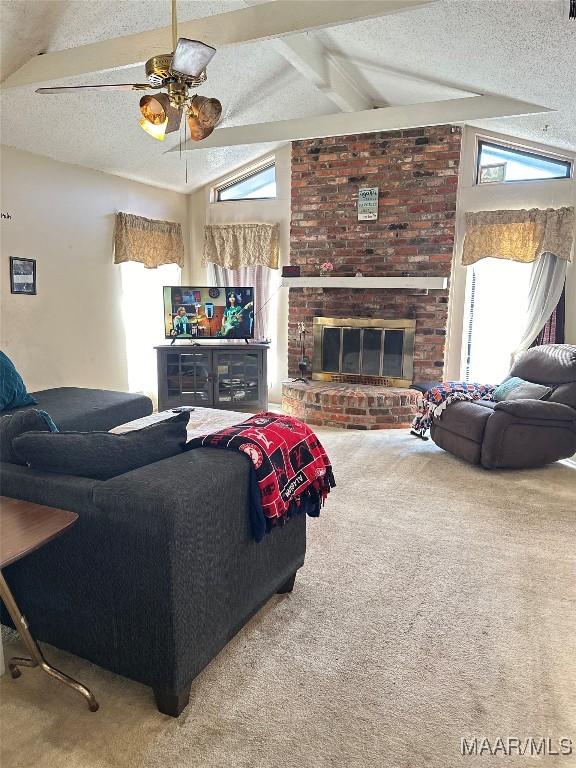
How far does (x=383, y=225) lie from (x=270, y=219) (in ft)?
4.47

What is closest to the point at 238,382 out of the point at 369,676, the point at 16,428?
the point at 16,428

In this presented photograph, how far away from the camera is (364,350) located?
584 cm

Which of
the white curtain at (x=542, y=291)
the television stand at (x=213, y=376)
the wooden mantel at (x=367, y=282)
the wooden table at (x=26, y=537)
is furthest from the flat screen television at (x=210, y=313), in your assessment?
the wooden table at (x=26, y=537)

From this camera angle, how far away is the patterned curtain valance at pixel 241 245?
618cm

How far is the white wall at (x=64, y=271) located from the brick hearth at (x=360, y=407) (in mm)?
2081

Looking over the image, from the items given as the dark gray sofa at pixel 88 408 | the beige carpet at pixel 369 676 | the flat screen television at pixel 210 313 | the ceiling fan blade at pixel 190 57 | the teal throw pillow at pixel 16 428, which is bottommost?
the beige carpet at pixel 369 676

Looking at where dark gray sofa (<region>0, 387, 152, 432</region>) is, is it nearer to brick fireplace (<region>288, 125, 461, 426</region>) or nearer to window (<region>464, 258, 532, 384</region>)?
brick fireplace (<region>288, 125, 461, 426</region>)

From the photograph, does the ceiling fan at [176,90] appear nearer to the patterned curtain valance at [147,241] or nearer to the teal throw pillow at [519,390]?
the patterned curtain valance at [147,241]

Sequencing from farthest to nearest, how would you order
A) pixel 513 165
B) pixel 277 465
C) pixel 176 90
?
pixel 513 165
pixel 176 90
pixel 277 465

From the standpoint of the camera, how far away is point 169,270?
6.43m

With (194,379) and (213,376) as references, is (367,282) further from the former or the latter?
(194,379)

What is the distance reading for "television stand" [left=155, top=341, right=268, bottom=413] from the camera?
5738mm

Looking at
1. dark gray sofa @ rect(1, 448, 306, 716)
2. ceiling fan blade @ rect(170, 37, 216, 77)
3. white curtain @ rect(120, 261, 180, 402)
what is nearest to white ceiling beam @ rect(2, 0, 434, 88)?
ceiling fan blade @ rect(170, 37, 216, 77)

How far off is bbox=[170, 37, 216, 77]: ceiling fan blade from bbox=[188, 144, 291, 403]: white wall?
3.94 metres
